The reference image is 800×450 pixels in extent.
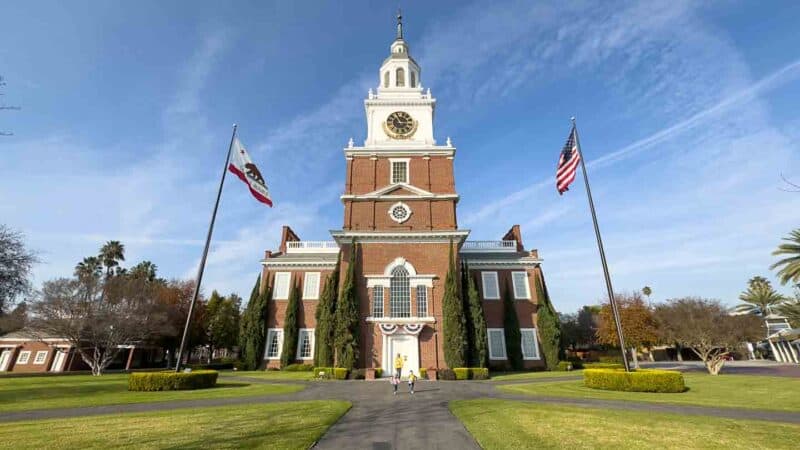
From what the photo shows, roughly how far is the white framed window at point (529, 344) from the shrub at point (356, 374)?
49.6 ft

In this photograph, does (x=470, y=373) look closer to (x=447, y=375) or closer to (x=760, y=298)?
(x=447, y=375)

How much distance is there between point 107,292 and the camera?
1489 inches

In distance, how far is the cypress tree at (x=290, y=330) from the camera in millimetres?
32500

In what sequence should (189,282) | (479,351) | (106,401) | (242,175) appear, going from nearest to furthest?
(106,401), (242,175), (479,351), (189,282)

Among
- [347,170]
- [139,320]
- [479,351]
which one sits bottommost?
[479,351]

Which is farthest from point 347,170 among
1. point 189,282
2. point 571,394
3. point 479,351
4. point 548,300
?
point 189,282

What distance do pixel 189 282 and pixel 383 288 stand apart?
1456 inches

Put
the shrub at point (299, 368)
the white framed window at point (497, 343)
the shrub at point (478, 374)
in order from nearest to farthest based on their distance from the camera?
the shrub at point (478, 374) < the shrub at point (299, 368) < the white framed window at point (497, 343)

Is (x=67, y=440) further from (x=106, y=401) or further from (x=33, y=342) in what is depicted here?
(x=33, y=342)

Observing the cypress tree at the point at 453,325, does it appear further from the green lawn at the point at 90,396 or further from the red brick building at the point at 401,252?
the green lawn at the point at 90,396

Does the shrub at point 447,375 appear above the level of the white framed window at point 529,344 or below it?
below

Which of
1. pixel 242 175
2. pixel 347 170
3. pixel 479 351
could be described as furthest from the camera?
pixel 347 170

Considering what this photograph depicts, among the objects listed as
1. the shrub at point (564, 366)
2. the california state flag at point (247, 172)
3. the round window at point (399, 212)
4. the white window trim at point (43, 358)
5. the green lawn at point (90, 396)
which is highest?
the round window at point (399, 212)

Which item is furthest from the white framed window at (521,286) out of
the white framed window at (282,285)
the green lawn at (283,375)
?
the white framed window at (282,285)
